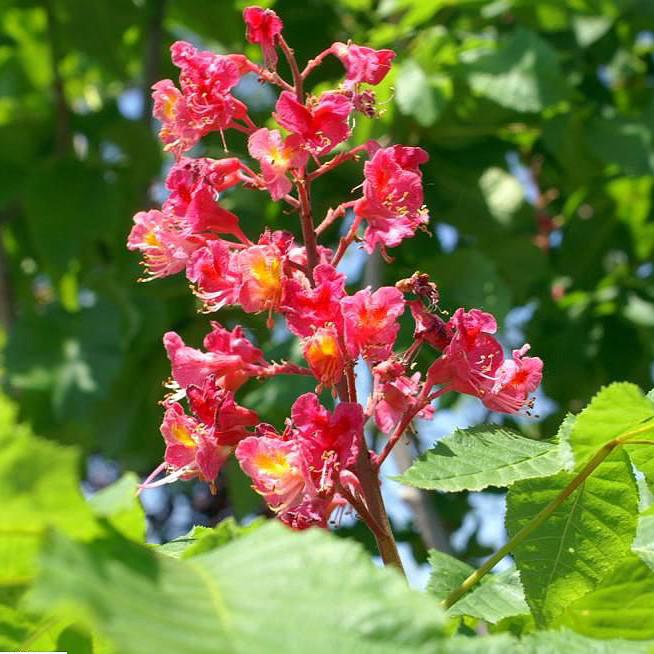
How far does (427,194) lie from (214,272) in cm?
191

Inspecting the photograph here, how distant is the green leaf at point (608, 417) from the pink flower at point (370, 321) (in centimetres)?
24

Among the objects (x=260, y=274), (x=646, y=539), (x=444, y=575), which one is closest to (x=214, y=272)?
(x=260, y=274)

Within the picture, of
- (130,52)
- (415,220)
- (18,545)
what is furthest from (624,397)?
(130,52)

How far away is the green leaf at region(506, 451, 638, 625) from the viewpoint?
1.03 metres

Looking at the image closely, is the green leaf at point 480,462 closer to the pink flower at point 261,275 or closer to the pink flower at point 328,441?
the pink flower at point 328,441

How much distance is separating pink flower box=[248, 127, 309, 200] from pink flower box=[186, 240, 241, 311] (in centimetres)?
9

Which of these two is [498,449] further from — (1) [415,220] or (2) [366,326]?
(1) [415,220]

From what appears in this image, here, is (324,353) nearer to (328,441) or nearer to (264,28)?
(328,441)

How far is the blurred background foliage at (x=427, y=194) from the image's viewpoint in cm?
277

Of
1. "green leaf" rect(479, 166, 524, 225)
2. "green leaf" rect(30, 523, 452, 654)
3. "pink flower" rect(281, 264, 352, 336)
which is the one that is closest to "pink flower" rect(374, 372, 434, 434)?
"pink flower" rect(281, 264, 352, 336)

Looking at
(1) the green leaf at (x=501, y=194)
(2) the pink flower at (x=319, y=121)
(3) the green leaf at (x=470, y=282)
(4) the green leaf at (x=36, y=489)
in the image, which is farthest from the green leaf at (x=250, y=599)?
(1) the green leaf at (x=501, y=194)

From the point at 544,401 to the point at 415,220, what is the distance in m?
2.20

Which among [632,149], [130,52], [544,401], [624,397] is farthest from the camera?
[130,52]

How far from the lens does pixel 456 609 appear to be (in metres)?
1.17
